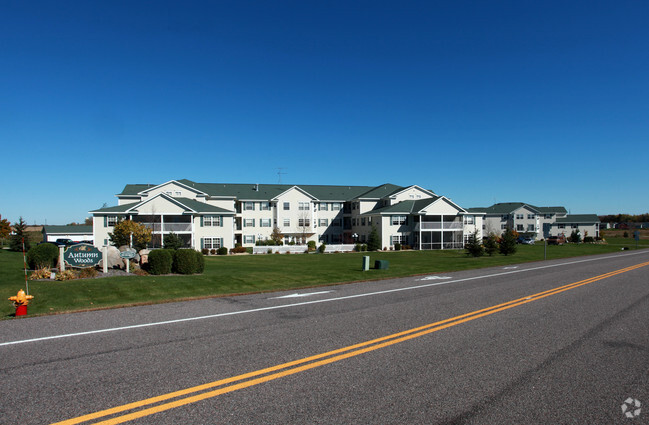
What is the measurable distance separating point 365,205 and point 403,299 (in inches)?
1858

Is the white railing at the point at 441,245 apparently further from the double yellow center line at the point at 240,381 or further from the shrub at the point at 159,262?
the double yellow center line at the point at 240,381

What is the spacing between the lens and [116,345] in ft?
25.3

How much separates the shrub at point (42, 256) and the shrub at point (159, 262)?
510 centimetres

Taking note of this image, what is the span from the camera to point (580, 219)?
9131 cm

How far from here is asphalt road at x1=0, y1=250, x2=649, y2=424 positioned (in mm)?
4902

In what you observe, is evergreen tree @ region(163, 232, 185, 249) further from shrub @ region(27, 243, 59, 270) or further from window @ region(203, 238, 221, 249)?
shrub @ region(27, 243, 59, 270)

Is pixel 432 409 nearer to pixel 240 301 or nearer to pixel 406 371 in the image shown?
pixel 406 371

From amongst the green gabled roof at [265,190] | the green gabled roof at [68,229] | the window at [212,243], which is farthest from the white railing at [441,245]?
the green gabled roof at [68,229]

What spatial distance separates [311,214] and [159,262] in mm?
39599

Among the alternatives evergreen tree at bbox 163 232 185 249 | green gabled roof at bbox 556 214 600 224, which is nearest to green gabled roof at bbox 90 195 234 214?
evergreen tree at bbox 163 232 185 249

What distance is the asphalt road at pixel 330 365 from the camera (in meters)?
4.90

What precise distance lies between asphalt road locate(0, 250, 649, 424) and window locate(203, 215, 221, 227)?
36.8 m

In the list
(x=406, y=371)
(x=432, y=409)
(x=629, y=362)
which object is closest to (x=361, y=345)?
(x=406, y=371)

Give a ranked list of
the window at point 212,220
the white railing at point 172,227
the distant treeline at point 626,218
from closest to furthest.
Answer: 1. the white railing at point 172,227
2. the window at point 212,220
3. the distant treeline at point 626,218
